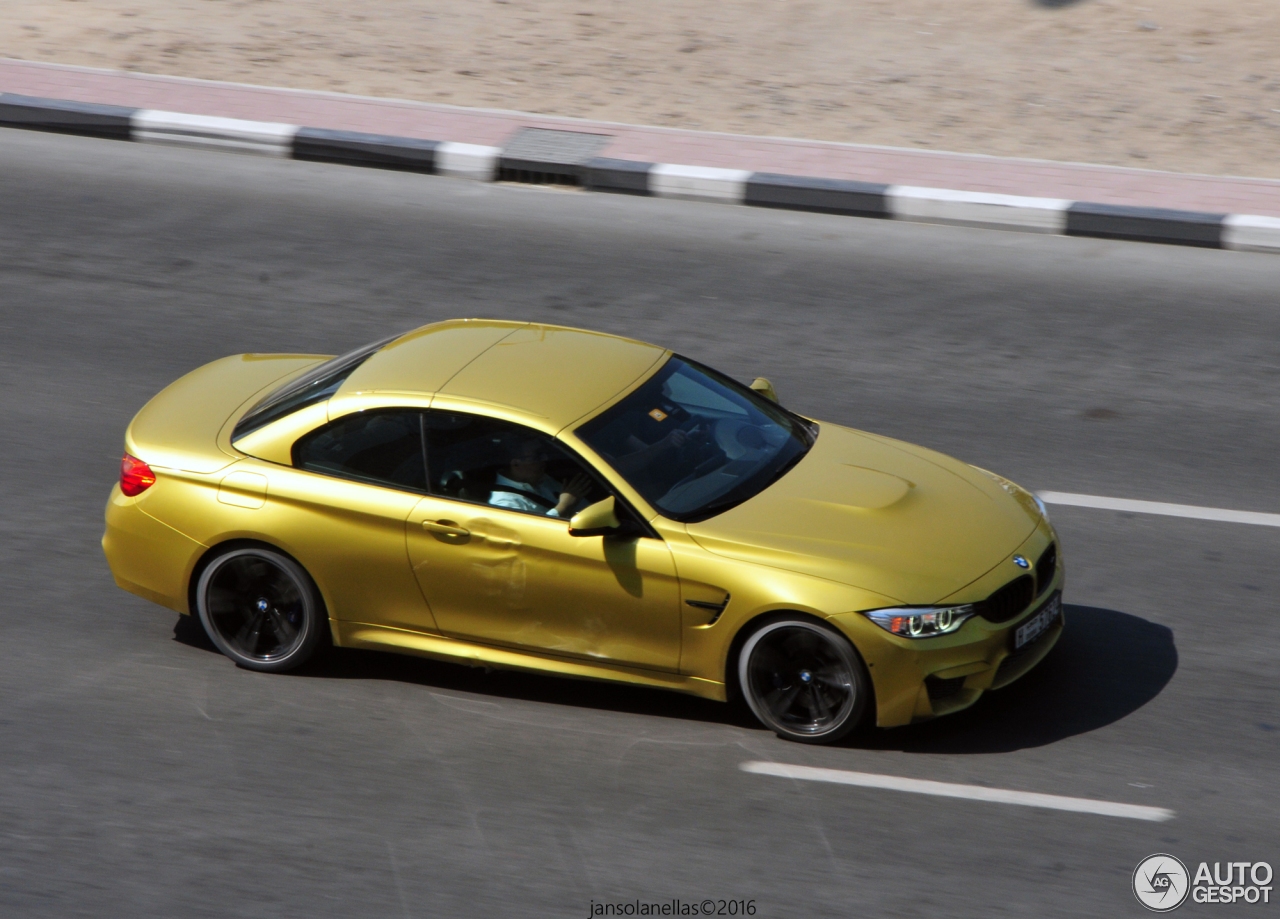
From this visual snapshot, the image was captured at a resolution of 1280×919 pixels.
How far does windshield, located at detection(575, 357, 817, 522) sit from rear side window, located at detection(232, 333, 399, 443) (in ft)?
4.10

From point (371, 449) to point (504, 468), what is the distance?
622 mm

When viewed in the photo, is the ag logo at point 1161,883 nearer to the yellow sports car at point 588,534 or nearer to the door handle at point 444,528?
the yellow sports car at point 588,534

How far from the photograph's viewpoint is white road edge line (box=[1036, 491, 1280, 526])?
303 inches

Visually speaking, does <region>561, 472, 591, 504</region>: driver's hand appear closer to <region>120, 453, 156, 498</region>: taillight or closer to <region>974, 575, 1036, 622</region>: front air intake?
<region>974, 575, 1036, 622</region>: front air intake

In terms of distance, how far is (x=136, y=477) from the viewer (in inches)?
258

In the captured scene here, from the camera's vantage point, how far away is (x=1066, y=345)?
9641mm

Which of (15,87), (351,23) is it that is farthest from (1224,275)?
(15,87)

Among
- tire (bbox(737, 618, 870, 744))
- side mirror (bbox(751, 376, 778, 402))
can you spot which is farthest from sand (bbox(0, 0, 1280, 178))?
tire (bbox(737, 618, 870, 744))

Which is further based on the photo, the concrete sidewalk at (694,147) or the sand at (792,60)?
the sand at (792,60)

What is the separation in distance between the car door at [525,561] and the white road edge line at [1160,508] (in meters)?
2.96

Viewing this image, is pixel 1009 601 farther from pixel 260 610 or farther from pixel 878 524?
pixel 260 610

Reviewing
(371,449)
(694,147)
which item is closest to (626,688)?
(371,449)

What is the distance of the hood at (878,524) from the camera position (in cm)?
573

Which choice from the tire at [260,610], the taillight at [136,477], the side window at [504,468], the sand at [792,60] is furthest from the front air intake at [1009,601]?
the sand at [792,60]
